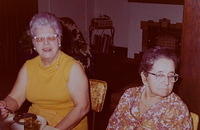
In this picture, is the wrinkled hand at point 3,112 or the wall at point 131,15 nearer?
the wrinkled hand at point 3,112

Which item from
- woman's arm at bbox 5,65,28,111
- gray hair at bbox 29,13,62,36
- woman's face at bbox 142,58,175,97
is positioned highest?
gray hair at bbox 29,13,62,36

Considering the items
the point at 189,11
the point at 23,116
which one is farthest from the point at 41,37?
the point at 189,11

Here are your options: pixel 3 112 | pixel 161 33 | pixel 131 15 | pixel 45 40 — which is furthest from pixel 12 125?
pixel 131 15

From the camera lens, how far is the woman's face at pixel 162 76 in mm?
1921

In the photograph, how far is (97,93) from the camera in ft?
8.05

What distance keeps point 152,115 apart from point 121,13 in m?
6.03

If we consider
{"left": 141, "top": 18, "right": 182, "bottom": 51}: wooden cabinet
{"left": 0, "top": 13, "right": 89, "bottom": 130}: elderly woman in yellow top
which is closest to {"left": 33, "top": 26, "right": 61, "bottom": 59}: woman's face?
{"left": 0, "top": 13, "right": 89, "bottom": 130}: elderly woman in yellow top

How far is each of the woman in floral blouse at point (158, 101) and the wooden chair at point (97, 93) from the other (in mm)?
395

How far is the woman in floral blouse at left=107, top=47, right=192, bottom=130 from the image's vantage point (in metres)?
1.89

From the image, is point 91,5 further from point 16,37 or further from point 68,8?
point 16,37

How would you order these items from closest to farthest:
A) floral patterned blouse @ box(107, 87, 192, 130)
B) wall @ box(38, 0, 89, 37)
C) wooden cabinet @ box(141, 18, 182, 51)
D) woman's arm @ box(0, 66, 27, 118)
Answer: floral patterned blouse @ box(107, 87, 192, 130) → woman's arm @ box(0, 66, 27, 118) → wooden cabinet @ box(141, 18, 182, 51) → wall @ box(38, 0, 89, 37)

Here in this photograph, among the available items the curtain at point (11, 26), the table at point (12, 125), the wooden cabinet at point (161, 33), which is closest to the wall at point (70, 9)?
the curtain at point (11, 26)

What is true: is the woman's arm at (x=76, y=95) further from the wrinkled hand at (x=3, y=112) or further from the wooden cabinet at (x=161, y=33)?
the wooden cabinet at (x=161, y=33)

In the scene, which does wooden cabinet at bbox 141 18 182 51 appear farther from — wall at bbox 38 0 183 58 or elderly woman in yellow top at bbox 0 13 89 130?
elderly woman in yellow top at bbox 0 13 89 130
